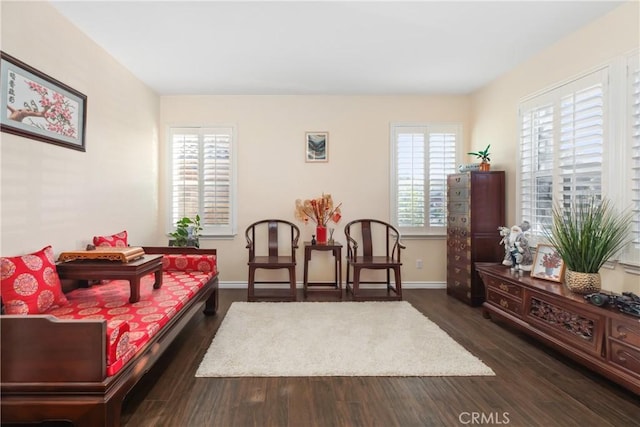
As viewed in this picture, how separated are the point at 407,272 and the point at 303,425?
319 centimetres

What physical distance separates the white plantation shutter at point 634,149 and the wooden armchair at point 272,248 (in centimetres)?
304

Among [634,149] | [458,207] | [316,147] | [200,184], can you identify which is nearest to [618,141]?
[634,149]

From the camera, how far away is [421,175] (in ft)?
14.9

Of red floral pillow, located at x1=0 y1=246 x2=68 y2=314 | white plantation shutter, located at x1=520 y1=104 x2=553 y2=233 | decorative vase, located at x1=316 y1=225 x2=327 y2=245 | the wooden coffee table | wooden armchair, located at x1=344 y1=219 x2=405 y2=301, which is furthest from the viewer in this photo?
decorative vase, located at x1=316 y1=225 x2=327 y2=245

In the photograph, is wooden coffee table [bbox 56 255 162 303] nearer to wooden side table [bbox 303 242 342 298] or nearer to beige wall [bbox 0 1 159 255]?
beige wall [bbox 0 1 159 255]

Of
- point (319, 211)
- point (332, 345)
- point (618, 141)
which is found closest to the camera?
point (618, 141)

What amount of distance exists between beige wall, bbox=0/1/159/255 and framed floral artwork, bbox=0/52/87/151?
7 centimetres

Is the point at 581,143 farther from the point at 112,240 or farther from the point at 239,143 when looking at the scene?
the point at 112,240

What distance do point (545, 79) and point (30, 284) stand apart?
15.0ft

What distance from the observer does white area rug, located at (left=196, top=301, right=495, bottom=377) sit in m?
2.28

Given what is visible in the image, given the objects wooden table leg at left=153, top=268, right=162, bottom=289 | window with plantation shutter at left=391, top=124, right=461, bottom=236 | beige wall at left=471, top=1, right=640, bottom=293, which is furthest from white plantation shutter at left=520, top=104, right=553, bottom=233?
wooden table leg at left=153, top=268, right=162, bottom=289

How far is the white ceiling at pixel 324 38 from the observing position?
2.54 metres

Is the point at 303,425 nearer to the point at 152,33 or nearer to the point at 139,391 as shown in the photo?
the point at 139,391

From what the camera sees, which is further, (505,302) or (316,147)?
(316,147)
